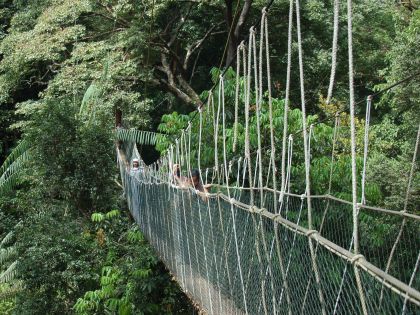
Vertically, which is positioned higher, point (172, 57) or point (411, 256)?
point (172, 57)

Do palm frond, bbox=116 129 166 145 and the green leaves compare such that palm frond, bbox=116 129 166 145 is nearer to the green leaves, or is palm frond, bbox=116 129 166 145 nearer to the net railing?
the green leaves

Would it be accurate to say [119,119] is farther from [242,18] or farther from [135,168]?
[135,168]

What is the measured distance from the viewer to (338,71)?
916cm

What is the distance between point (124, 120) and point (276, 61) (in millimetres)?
2233

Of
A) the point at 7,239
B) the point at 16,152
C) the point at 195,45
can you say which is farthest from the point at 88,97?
the point at 195,45

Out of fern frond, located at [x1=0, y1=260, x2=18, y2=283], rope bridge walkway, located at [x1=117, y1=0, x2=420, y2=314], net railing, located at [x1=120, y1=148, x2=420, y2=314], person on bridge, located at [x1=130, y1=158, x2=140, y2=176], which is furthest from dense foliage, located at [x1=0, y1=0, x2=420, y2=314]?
net railing, located at [x1=120, y1=148, x2=420, y2=314]

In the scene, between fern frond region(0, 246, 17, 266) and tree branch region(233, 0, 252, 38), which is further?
tree branch region(233, 0, 252, 38)

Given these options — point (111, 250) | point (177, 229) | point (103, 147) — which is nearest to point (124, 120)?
point (103, 147)

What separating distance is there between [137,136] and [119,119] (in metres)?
0.96

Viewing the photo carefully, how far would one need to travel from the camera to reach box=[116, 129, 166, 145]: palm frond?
→ 7189 mm

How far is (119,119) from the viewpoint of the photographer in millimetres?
8648

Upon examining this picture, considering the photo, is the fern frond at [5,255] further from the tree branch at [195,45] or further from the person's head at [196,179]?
the person's head at [196,179]

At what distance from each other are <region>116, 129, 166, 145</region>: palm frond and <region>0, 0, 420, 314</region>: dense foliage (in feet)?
0.49

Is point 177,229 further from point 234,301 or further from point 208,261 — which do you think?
point 234,301
